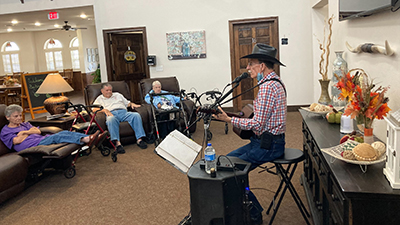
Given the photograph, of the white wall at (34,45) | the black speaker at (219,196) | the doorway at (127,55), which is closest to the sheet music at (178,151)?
the black speaker at (219,196)

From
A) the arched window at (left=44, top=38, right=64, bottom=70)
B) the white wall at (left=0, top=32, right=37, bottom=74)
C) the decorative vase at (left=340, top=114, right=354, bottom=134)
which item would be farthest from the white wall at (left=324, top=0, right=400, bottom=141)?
the white wall at (left=0, top=32, right=37, bottom=74)

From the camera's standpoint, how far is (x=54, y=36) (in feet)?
59.5

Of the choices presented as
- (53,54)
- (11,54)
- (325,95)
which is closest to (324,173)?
(325,95)

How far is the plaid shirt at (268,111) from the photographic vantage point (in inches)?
109

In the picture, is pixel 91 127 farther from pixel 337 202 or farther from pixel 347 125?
pixel 337 202

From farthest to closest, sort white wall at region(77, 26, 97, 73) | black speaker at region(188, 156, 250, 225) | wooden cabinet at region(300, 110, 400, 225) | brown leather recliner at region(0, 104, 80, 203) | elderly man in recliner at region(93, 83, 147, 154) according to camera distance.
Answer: white wall at region(77, 26, 97, 73)
elderly man in recliner at region(93, 83, 147, 154)
brown leather recliner at region(0, 104, 80, 203)
black speaker at region(188, 156, 250, 225)
wooden cabinet at region(300, 110, 400, 225)

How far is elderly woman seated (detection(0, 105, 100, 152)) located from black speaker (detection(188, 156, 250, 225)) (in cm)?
237

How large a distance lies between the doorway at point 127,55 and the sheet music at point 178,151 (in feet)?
19.8

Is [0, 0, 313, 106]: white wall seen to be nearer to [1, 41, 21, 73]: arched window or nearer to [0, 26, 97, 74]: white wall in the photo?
[0, 26, 97, 74]: white wall

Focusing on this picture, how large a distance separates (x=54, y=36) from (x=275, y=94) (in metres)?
17.5

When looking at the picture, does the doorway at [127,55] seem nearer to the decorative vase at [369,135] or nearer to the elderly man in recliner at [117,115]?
the elderly man in recliner at [117,115]

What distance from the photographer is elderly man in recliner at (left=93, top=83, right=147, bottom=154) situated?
573 cm

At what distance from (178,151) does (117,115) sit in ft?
11.7

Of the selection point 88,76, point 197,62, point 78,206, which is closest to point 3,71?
point 88,76
